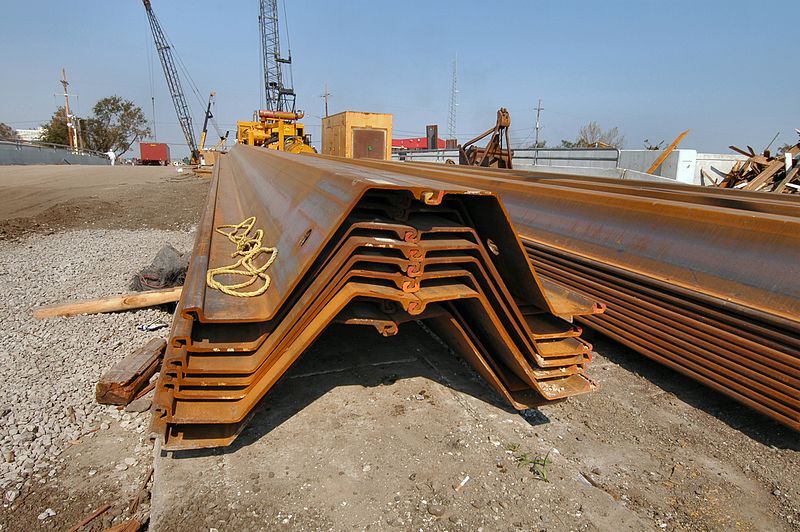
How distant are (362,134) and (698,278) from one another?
1584 cm

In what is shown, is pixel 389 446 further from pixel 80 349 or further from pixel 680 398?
pixel 80 349

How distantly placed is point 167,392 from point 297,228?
3.13ft

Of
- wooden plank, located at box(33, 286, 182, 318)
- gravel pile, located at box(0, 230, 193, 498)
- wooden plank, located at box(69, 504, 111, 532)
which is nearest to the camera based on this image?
wooden plank, located at box(69, 504, 111, 532)

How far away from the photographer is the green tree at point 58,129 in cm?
4806

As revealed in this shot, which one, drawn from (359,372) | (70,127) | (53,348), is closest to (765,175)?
(359,372)

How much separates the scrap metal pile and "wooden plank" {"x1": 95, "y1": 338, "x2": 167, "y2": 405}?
1051 centimetres

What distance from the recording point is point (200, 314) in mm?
1824

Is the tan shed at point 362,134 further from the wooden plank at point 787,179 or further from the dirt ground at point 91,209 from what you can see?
the wooden plank at point 787,179

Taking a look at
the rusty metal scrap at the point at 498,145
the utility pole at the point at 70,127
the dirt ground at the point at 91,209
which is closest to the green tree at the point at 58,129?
the utility pole at the point at 70,127

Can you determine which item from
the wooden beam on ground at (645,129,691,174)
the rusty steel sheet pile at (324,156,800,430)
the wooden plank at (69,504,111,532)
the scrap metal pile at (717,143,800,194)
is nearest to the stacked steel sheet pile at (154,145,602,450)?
the wooden plank at (69,504,111,532)

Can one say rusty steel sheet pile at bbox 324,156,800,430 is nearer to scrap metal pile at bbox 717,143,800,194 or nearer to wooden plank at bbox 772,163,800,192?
wooden plank at bbox 772,163,800,192

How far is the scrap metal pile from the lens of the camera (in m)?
8.98

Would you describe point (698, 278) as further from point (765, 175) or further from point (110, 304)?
point (765, 175)

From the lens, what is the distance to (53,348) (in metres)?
3.16
